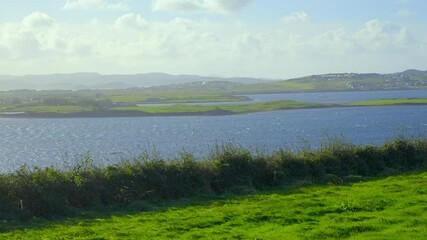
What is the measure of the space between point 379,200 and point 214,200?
533 centimetres

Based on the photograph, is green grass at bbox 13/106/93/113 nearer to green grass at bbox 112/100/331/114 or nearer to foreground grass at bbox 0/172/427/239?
green grass at bbox 112/100/331/114

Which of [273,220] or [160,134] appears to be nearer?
[273,220]

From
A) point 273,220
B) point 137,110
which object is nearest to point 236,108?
point 137,110

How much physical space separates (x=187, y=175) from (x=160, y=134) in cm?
5940

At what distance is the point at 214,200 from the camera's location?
1802 cm

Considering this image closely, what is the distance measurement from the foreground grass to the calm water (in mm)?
26249

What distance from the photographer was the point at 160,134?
3086 inches

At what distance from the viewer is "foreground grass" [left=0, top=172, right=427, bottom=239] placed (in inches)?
478

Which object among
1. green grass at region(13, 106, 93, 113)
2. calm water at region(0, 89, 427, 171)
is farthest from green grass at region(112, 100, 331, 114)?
green grass at region(13, 106, 93, 113)

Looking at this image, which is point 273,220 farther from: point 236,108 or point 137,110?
point 236,108

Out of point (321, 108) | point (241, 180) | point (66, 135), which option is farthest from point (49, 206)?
point (321, 108)

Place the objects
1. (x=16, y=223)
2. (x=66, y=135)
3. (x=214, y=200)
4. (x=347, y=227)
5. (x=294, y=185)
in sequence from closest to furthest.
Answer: (x=347, y=227), (x=16, y=223), (x=214, y=200), (x=294, y=185), (x=66, y=135)

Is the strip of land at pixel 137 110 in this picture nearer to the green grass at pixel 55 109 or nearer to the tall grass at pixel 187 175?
the green grass at pixel 55 109

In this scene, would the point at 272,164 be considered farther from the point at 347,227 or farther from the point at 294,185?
the point at 347,227
